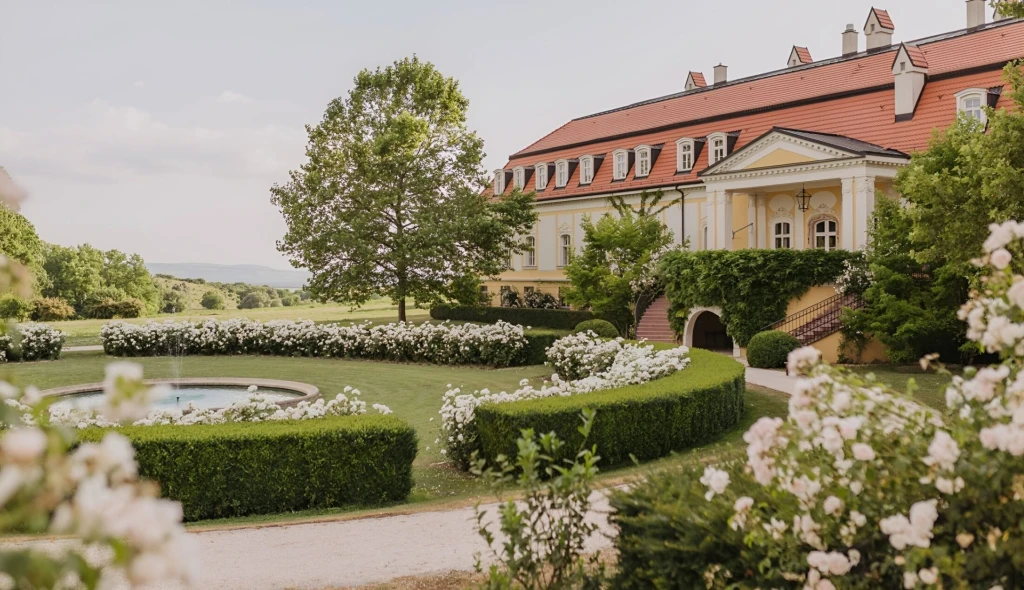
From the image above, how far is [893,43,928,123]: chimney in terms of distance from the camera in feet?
85.3

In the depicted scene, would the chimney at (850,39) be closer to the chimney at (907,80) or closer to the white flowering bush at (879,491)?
the chimney at (907,80)

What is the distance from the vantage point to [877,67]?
28812 millimetres

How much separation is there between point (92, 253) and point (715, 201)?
5006 cm

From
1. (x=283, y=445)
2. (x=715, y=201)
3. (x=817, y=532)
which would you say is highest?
(x=715, y=201)

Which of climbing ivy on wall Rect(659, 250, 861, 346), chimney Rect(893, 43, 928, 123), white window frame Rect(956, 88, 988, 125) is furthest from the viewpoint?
chimney Rect(893, 43, 928, 123)

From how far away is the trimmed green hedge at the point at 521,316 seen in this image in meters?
31.3

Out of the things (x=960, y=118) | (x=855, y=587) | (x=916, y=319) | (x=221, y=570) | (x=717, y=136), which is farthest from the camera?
(x=717, y=136)

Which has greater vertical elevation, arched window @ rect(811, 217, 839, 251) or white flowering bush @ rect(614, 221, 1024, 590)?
arched window @ rect(811, 217, 839, 251)

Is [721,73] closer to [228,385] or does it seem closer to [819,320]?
[819,320]

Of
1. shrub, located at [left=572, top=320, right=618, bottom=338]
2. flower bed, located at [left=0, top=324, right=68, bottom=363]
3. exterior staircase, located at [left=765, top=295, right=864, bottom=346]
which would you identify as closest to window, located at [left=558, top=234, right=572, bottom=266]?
shrub, located at [left=572, top=320, right=618, bottom=338]

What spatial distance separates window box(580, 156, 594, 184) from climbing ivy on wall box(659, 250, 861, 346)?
1409 centimetres

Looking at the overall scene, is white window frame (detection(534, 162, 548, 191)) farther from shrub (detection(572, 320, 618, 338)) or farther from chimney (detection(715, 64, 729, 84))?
shrub (detection(572, 320, 618, 338))

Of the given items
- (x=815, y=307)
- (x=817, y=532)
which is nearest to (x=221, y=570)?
(x=817, y=532)

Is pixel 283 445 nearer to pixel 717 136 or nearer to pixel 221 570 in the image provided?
pixel 221 570
